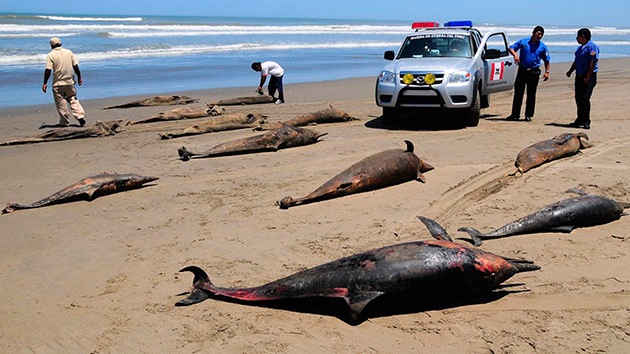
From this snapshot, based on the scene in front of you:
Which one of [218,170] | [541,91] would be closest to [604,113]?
[541,91]

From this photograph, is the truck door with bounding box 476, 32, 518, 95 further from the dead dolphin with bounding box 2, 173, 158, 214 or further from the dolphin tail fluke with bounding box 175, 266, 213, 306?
the dolphin tail fluke with bounding box 175, 266, 213, 306

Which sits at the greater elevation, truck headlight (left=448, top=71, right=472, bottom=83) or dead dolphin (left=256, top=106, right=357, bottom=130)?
truck headlight (left=448, top=71, right=472, bottom=83)

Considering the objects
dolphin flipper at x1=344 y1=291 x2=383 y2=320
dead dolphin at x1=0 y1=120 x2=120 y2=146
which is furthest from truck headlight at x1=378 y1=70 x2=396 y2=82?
dolphin flipper at x1=344 y1=291 x2=383 y2=320

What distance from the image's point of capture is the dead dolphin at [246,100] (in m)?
16.0

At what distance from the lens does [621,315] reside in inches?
168

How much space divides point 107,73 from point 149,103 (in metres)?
8.46

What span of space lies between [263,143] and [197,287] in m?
5.64

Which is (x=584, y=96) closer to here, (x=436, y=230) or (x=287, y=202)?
(x=436, y=230)

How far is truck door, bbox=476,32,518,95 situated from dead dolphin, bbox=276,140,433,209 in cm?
528

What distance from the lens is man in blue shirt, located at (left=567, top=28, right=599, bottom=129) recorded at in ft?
36.6

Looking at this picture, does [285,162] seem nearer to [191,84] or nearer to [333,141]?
[333,141]

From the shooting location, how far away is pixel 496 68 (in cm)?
1297

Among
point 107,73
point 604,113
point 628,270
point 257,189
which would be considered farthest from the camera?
point 107,73

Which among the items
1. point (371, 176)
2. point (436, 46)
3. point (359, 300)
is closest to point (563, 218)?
point (371, 176)
